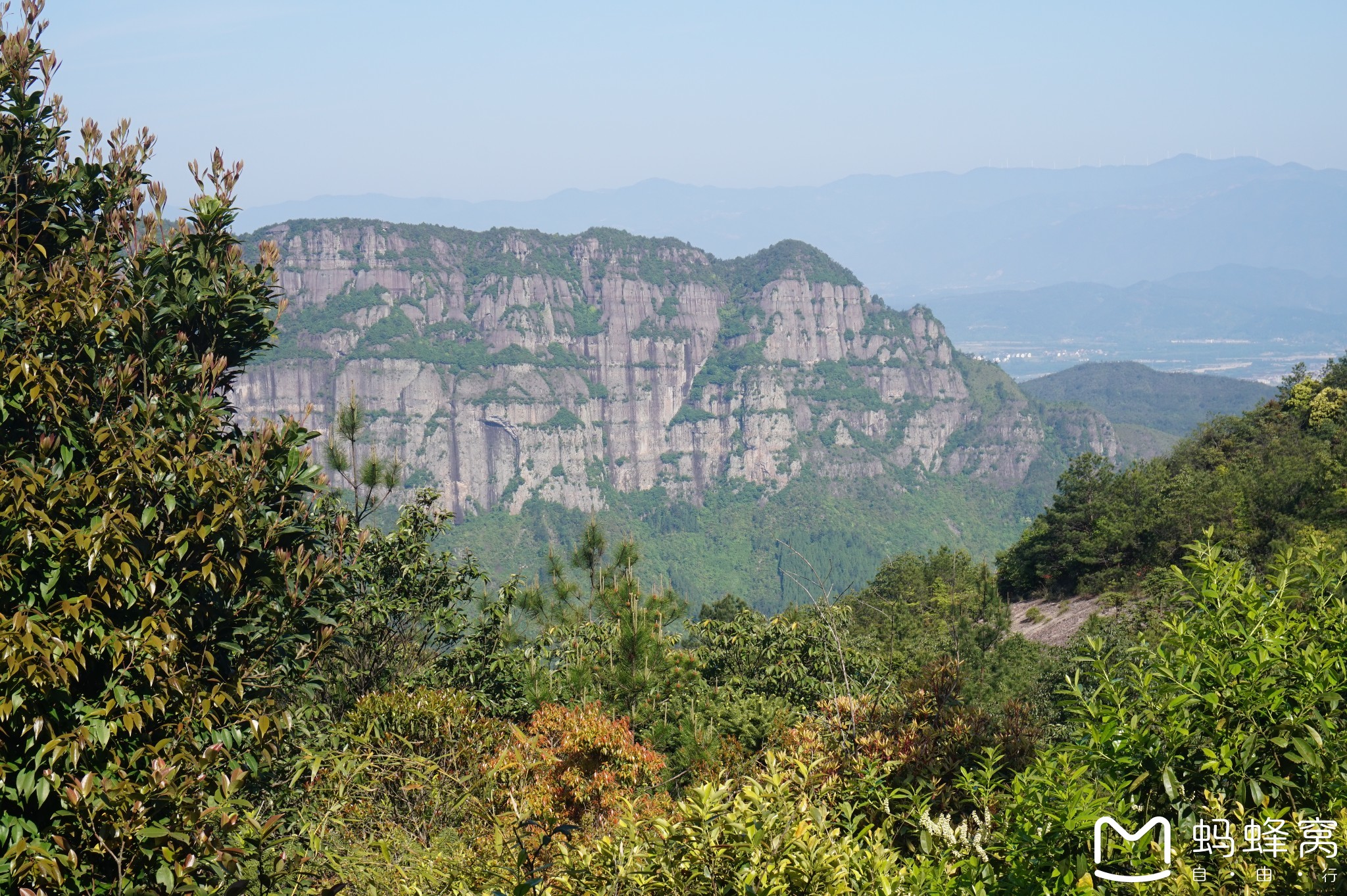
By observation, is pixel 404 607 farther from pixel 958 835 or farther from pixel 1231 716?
pixel 1231 716

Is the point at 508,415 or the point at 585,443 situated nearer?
the point at 508,415

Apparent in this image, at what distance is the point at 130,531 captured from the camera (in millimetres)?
5438

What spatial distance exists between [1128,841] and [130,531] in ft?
17.2

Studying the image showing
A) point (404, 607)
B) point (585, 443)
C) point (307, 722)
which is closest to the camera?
point (307, 722)

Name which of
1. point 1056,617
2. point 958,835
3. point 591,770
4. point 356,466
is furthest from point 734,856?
point 1056,617

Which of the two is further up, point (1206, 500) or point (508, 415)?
point (1206, 500)

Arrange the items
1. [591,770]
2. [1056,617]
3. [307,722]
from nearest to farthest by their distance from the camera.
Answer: [307,722] → [591,770] → [1056,617]

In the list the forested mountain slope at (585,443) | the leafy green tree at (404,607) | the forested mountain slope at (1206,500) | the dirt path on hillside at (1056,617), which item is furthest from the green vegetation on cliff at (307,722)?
the forested mountain slope at (585,443)

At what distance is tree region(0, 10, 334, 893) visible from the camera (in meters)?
4.48

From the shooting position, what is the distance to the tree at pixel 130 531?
4.48 m

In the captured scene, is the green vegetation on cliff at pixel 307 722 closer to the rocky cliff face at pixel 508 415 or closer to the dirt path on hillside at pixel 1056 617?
the dirt path on hillside at pixel 1056 617

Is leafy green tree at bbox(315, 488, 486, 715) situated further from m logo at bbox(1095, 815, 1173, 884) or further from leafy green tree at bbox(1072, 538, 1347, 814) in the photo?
m logo at bbox(1095, 815, 1173, 884)

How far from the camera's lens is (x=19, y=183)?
7379 mm

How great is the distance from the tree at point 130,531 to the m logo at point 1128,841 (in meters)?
3.64
